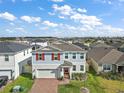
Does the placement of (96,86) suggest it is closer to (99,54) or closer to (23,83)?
(23,83)

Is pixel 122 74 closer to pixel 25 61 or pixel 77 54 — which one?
pixel 77 54

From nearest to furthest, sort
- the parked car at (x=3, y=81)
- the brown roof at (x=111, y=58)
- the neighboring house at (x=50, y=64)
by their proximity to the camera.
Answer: the parked car at (x=3, y=81)
the neighboring house at (x=50, y=64)
the brown roof at (x=111, y=58)

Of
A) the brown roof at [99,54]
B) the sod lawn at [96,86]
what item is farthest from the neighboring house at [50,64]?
the brown roof at [99,54]

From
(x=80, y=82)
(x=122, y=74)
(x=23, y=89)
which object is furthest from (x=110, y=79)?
(x=23, y=89)

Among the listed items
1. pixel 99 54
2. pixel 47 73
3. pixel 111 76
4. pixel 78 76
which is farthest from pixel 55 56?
pixel 99 54

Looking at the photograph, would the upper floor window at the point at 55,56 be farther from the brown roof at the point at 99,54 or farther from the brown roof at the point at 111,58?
the brown roof at the point at 99,54

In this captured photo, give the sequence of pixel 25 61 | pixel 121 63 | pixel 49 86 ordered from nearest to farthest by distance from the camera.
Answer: pixel 49 86 → pixel 121 63 → pixel 25 61
